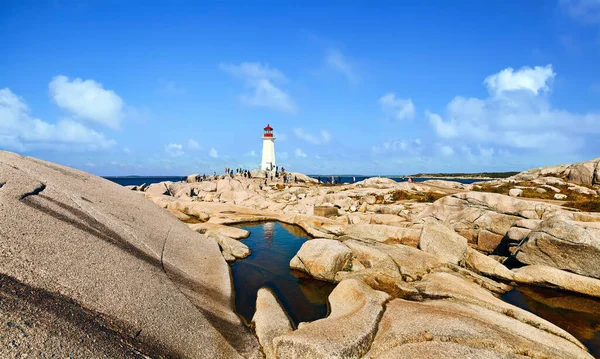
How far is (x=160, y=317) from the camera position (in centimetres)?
A: 942

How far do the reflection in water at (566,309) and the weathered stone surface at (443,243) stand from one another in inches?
135

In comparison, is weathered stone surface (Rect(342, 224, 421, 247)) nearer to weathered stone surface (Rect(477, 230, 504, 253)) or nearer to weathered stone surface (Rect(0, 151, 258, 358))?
weathered stone surface (Rect(477, 230, 504, 253))

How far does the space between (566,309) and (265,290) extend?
1690 cm

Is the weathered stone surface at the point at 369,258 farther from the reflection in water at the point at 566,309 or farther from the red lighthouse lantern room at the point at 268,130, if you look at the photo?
the red lighthouse lantern room at the point at 268,130

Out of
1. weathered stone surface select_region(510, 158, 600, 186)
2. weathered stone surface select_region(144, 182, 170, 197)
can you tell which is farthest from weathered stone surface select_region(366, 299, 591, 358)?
weathered stone surface select_region(144, 182, 170, 197)

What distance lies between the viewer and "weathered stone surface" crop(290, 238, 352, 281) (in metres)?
17.8

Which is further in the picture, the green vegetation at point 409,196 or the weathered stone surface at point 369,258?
the green vegetation at point 409,196

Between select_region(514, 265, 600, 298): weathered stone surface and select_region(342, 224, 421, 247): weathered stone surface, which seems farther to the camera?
select_region(342, 224, 421, 247): weathered stone surface

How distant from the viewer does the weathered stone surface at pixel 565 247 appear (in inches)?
674

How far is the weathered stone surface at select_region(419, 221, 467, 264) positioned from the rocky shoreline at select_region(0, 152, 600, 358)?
2.9 inches

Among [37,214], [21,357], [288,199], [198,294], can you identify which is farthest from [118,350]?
[288,199]

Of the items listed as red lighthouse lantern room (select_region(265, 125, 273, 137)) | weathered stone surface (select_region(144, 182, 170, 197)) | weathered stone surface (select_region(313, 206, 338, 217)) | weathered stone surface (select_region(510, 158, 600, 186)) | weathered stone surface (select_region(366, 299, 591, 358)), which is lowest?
weathered stone surface (select_region(366, 299, 591, 358))

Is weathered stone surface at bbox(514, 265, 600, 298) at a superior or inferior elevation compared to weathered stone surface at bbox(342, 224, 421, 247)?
inferior

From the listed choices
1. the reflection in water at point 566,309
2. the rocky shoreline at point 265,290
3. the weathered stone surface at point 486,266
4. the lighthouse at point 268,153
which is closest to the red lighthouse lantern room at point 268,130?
the lighthouse at point 268,153
